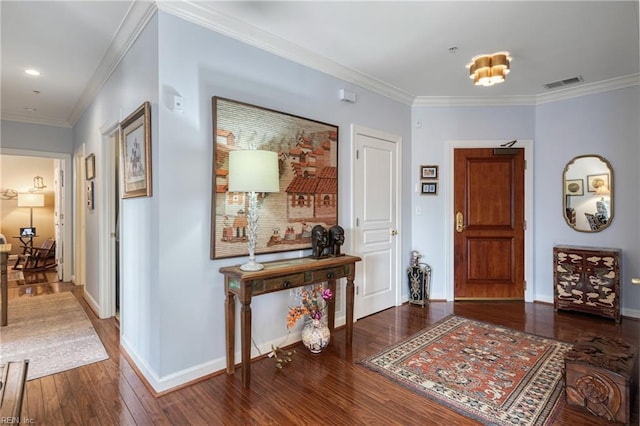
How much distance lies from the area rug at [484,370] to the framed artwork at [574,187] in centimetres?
203

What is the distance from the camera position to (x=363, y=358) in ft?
8.82

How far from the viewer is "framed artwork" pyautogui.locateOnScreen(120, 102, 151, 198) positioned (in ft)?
7.57

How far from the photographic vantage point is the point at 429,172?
4.42 m

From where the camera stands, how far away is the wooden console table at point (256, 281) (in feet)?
7.45

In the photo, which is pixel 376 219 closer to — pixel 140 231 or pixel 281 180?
pixel 281 180

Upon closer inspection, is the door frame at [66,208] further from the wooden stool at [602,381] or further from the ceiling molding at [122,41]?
the wooden stool at [602,381]

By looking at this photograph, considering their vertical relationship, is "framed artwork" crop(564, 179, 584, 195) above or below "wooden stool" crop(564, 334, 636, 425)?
above

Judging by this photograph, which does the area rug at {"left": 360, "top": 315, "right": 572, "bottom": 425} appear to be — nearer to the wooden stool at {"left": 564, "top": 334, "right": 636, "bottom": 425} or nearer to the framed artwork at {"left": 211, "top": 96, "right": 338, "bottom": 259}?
the wooden stool at {"left": 564, "top": 334, "right": 636, "bottom": 425}

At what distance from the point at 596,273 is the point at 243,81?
4.13m

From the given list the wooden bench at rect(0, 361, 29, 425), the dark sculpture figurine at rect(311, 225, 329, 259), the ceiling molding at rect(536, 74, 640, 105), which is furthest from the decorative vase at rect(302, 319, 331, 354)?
the ceiling molding at rect(536, 74, 640, 105)

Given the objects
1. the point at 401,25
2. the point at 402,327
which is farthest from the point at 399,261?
the point at 401,25

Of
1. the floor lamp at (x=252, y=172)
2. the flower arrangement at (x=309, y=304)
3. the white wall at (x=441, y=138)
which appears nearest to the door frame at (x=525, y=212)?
the white wall at (x=441, y=138)

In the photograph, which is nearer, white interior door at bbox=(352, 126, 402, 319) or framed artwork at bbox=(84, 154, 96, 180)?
white interior door at bbox=(352, 126, 402, 319)

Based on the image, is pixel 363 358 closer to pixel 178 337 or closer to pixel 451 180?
pixel 178 337
